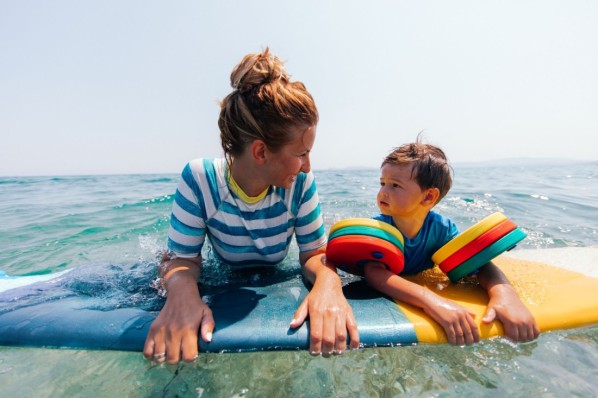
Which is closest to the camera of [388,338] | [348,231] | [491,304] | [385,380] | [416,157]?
[385,380]

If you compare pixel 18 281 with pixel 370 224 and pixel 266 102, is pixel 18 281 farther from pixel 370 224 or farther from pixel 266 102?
pixel 370 224

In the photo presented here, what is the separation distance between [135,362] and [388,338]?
122 centimetres

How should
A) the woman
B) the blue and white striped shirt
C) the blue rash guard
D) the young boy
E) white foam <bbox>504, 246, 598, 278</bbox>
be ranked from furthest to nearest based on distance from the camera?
1. white foam <bbox>504, 246, 598, 278</bbox>
2. the blue rash guard
3. the blue and white striped shirt
4. the young boy
5. the woman

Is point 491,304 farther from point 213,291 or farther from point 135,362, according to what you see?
point 135,362

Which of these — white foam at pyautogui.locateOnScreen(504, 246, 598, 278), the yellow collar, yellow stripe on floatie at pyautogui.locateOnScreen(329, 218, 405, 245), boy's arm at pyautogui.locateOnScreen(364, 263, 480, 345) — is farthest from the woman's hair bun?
white foam at pyautogui.locateOnScreen(504, 246, 598, 278)

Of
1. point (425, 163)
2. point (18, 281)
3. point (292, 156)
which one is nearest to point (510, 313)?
point (425, 163)

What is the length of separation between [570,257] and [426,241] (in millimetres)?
1445

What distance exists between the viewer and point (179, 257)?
2225mm

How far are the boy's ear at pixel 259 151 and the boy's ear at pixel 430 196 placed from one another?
1.25m

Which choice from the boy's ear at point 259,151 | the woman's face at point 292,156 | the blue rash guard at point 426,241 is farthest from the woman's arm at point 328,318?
the blue rash guard at point 426,241

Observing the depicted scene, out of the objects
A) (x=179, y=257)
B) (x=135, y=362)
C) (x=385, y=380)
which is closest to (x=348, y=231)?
(x=385, y=380)

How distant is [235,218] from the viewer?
7.53ft

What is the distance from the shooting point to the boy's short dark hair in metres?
2.54

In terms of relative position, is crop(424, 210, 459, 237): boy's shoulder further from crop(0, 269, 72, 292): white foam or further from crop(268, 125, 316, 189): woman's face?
crop(0, 269, 72, 292): white foam
